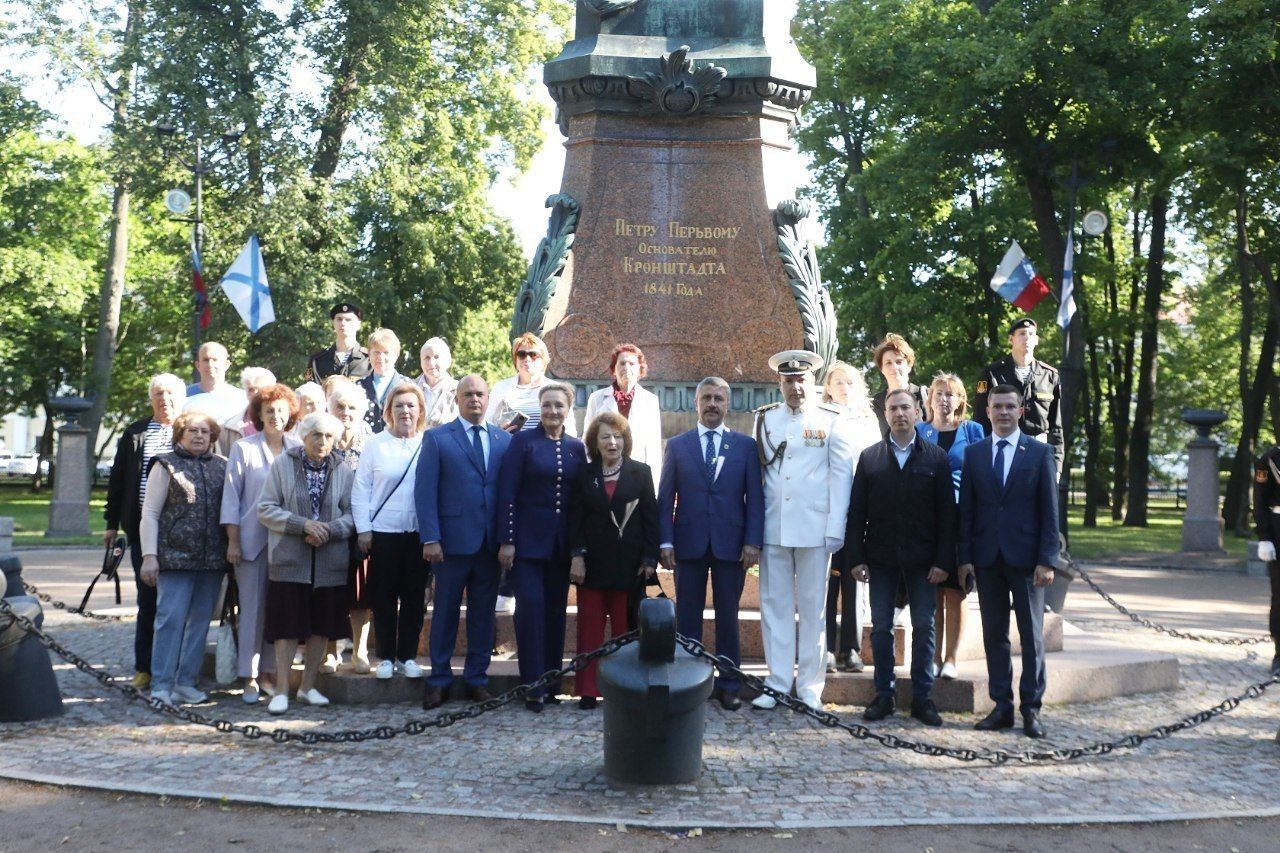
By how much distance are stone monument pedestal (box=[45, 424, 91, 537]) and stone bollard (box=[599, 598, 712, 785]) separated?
20048mm

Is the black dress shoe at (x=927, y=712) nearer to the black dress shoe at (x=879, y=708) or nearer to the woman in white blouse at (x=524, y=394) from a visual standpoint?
the black dress shoe at (x=879, y=708)

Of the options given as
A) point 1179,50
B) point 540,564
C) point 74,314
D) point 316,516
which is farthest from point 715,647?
point 74,314

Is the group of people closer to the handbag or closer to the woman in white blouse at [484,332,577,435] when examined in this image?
the handbag

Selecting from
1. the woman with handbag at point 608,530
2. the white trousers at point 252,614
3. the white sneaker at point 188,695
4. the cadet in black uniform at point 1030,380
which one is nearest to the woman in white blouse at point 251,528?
the white trousers at point 252,614

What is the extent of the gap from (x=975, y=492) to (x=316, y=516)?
372cm

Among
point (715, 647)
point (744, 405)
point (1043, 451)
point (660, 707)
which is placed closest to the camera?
point (660, 707)

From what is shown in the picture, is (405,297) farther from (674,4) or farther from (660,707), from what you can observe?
(660,707)

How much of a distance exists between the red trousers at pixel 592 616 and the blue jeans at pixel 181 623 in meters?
2.17

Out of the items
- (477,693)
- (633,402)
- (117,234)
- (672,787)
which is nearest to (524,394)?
(633,402)

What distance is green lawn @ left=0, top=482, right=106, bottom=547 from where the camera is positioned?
23.7m

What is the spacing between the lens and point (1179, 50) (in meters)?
25.3

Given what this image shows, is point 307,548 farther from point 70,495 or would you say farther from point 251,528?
point 70,495

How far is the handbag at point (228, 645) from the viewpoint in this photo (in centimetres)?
923

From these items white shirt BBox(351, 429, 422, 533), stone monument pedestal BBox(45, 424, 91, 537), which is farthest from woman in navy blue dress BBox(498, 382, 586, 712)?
stone monument pedestal BBox(45, 424, 91, 537)
